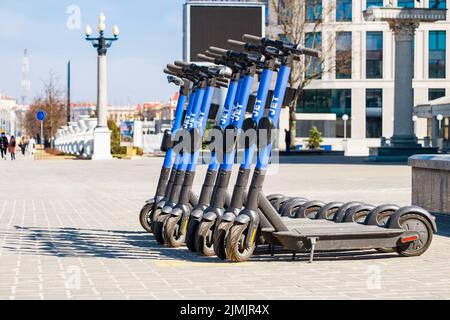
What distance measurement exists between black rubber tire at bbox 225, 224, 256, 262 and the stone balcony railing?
40.1 m

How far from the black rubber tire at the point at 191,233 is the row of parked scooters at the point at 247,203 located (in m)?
0.01

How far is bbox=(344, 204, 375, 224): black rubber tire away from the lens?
1081cm

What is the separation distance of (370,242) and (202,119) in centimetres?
255

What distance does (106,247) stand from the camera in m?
11.0

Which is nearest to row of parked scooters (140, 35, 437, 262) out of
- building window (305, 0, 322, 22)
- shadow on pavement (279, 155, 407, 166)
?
shadow on pavement (279, 155, 407, 166)

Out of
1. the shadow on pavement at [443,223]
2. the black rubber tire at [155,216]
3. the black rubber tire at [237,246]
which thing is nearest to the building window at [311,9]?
the shadow on pavement at [443,223]

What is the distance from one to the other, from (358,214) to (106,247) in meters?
2.99

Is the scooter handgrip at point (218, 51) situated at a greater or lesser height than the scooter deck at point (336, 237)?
greater

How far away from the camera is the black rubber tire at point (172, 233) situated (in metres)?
10.8

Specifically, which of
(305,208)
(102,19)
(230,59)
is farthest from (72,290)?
(102,19)

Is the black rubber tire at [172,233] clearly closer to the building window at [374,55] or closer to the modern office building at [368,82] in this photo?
the modern office building at [368,82]

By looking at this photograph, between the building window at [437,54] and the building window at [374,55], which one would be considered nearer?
the building window at [437,54]

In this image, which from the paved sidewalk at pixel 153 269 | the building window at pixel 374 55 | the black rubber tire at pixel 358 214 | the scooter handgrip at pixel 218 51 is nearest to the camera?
the paved sidewalk at pixel 153 269

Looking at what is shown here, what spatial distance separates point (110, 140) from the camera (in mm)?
50375
